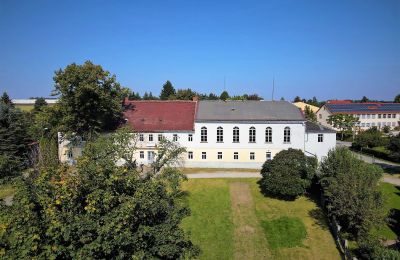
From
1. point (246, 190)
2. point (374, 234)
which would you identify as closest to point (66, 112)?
point (246, 190)

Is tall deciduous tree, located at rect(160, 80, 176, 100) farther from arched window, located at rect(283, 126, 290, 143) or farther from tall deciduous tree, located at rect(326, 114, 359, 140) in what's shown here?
arched window, located at rect(283, 126, 290, 143)

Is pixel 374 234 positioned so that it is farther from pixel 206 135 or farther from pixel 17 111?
pixel 17 111

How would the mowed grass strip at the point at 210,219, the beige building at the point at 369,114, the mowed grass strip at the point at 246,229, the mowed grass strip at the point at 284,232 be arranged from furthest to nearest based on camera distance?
the beige building at the point at 369,114
the mowed grass strip at the point at 284,232
the mowed grass strip at the point at 210,219
the mowed grass strip at the point at 246,229

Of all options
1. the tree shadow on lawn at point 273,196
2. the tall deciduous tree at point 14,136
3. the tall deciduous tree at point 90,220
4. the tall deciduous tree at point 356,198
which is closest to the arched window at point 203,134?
the tree shadow on lawn at point 273,196

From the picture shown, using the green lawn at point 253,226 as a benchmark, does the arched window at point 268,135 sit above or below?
above

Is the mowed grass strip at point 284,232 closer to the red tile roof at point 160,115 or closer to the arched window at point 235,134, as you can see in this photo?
the arched window at point 235,134

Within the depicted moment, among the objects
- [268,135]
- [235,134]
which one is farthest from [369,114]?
[235,134]

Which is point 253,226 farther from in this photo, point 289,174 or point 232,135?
point 232,135
